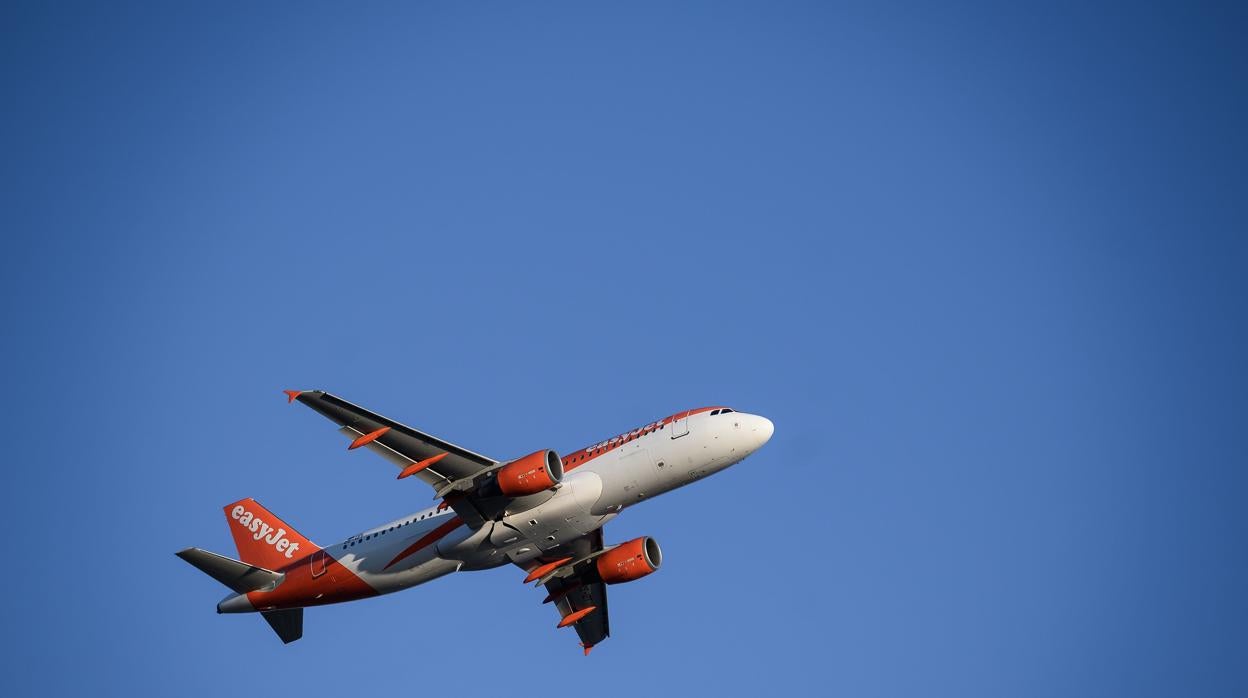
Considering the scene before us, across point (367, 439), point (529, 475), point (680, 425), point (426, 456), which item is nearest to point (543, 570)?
point (529, 475)

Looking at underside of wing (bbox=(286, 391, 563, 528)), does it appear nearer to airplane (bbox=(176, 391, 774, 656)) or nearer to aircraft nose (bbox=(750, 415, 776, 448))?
airplane (bbox=(176, 391, 774, 656))

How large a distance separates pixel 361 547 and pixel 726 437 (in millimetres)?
18146

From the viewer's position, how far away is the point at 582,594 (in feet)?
206

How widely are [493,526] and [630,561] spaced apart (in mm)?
7867

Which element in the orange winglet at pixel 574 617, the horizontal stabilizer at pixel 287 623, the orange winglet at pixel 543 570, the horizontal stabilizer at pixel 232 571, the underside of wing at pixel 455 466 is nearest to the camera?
the underside of wing at pixel 455 466

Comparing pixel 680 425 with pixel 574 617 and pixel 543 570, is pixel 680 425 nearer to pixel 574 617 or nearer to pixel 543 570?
pixel 543 570

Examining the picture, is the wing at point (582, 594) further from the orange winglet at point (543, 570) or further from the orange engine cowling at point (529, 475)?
the orange engine cowling at point (529, 475)

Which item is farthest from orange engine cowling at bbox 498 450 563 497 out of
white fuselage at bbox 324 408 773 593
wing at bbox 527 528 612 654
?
wing at bbox 527 528 612 654

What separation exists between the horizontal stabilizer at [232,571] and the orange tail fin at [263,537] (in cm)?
138

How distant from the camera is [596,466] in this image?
5462 centimetres

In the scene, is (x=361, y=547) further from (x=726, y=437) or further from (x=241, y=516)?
(x=726, y=437)

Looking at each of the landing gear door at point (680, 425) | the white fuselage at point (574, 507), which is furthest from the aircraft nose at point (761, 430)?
the landing gear door at point (680, 425)

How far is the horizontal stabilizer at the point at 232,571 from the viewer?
186ft

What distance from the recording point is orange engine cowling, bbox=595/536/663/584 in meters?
59.5
